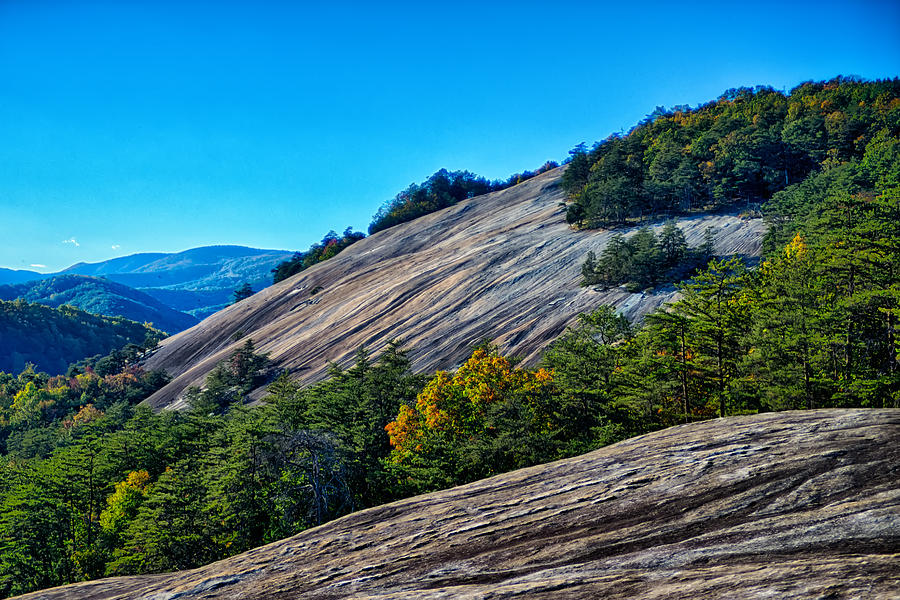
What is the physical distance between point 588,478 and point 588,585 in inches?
190

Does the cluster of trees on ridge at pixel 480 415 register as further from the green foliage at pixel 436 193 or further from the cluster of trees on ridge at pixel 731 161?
the green foliage at pixel 436 193

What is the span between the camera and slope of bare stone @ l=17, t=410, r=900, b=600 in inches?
344

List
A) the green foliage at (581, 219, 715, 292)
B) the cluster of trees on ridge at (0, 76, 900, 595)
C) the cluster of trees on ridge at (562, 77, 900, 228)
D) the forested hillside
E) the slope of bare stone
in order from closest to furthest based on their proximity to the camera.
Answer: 1. the slope of bare stone
2. the cluster of trees on ridge at (0, 76, 900, 595)
3. the green foliage at (581, 219, 715, 292)
4. the cluster of trees on ridge at (562, 77, 900, 228)
5. the forested hillside

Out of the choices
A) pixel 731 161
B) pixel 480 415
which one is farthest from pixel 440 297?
pixel 731 161

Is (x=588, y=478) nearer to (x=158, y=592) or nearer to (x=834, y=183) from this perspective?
(x=158, y=592)

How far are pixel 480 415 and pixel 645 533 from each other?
16956 mm

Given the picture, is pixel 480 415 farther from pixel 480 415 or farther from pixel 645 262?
pixel 645 262

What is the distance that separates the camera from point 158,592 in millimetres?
14359

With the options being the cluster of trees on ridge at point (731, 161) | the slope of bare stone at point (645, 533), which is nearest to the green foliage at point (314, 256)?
the cluster of trees on ridge at point (731, 161)

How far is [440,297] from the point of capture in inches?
2502

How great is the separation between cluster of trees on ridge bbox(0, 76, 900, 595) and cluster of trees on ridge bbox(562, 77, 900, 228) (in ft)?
135

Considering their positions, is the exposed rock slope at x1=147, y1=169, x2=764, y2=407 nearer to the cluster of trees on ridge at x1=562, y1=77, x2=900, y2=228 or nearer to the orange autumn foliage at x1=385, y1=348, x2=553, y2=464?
the cluster of trees on ridge at x1=562, y1=77, x2=900, y2=228

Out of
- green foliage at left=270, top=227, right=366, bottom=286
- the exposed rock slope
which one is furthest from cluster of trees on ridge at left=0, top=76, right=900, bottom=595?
green foliage at left=270, top=227, right=366, bottom=286

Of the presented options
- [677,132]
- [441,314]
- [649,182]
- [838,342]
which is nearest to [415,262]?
[441,314]
